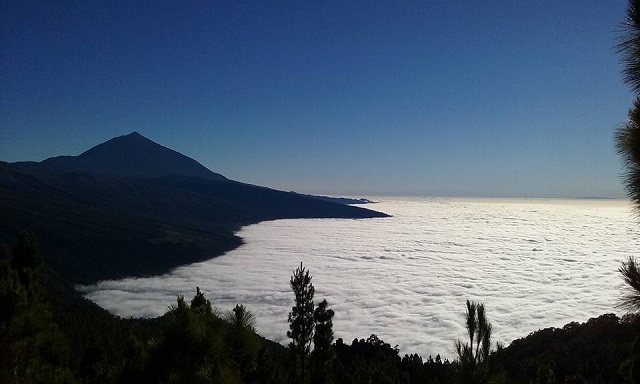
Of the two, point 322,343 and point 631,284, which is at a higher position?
point 631,284

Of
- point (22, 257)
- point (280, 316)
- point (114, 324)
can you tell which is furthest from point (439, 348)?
point (22, 257)

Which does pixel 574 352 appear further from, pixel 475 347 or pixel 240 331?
pixel 240 331

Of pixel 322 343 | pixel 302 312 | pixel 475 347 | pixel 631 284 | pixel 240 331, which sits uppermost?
pixel 631 284

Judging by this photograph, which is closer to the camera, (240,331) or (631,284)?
(631,284)

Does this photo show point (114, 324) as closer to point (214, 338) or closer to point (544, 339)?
point (544, 339)

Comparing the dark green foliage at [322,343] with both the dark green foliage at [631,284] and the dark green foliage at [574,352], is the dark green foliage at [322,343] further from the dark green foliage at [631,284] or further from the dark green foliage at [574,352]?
the dark green foliage at [631,284]

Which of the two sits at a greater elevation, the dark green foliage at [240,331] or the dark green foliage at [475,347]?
the dark green foliage at [240,331]

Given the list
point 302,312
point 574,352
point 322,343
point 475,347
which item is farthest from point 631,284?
point 574,352

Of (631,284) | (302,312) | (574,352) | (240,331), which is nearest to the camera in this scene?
(631,284)

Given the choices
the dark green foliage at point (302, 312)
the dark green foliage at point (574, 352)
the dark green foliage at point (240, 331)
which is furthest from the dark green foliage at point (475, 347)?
the dark green foliage at point (574, 352)

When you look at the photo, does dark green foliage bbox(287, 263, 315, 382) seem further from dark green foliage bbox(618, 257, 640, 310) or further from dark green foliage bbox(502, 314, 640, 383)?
dark green foliage bbox(502, 314, 640, 383)

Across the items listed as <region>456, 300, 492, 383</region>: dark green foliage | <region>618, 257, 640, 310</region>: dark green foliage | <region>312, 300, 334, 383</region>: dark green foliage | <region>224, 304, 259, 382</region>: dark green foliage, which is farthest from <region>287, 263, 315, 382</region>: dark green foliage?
<region>618, 257, 640, 310</region>: dark green foliage
